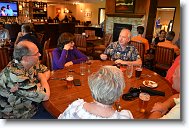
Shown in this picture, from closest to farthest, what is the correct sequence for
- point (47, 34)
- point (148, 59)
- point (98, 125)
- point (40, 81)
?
point (98, 125), point (40, 81), point (148, 59), point (47, 34)

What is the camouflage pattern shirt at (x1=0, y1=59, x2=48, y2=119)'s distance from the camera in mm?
1224

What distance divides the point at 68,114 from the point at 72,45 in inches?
58.4

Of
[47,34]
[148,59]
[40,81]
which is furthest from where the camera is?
[47,34]

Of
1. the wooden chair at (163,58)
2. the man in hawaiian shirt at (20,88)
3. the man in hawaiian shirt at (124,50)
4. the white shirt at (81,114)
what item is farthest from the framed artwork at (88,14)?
the white shirt at (81,114)

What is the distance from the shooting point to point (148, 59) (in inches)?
159

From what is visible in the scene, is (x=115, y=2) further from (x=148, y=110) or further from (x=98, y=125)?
(x=98, y=125)

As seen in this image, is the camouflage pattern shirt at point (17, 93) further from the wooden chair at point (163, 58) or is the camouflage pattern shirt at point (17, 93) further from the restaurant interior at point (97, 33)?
the wooden chair at point (163, 58)

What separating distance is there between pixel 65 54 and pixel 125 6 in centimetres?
422

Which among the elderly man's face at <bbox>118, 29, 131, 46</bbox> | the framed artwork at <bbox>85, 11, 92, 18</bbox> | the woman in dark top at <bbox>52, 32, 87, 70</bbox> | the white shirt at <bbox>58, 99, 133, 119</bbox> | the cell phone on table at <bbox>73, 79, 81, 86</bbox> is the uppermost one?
the framed artwork at <bbox>85, 11, 92, 18</bbox>

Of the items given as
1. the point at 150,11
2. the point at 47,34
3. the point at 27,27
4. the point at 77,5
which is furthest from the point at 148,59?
the point at 77,5

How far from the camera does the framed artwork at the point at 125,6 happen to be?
5.63 meters

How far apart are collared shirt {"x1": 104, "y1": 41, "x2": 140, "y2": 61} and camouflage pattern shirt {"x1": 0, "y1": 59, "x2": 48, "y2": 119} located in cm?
138

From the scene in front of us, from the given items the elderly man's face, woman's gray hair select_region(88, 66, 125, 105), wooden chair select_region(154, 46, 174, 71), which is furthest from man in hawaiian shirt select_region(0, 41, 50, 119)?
wooden chair select_region(154, 46, 174, 71)

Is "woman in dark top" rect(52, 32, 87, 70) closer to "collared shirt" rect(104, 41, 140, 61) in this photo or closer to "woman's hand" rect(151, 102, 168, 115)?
"collared shirt" rect(104, 41, 140, 61)
